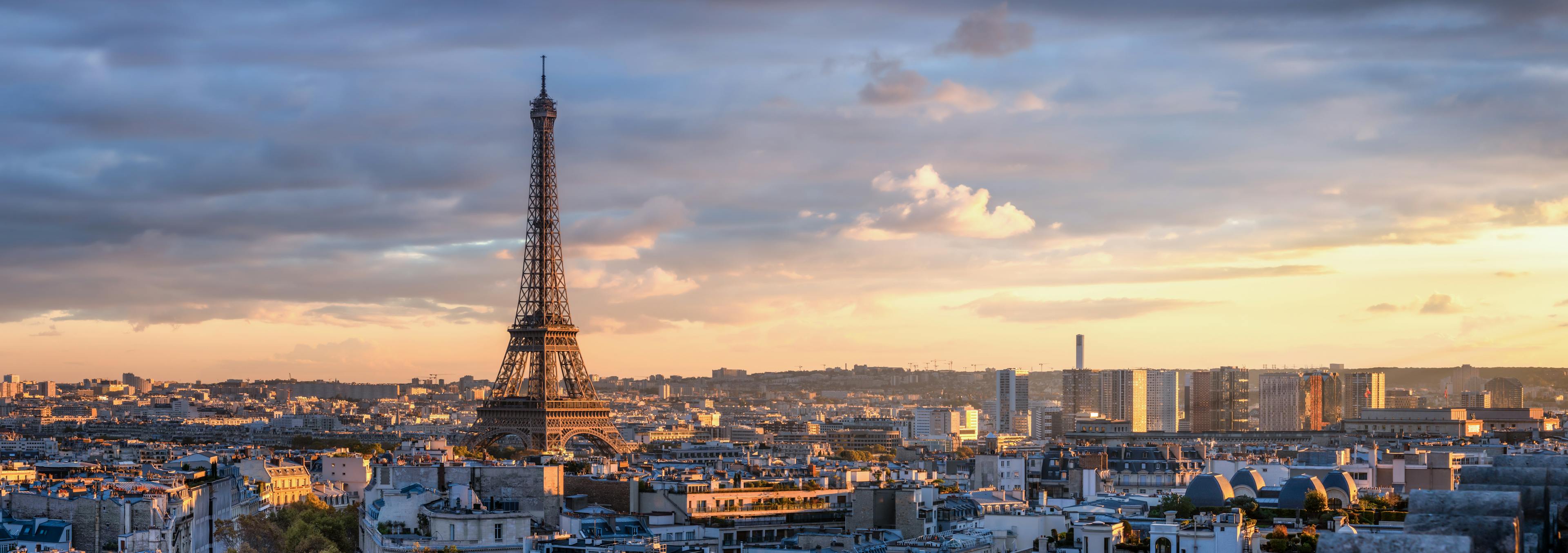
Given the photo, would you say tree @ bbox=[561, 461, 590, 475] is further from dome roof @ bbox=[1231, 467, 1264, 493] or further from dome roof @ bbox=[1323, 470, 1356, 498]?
dome roof @ bbox=[1323, 470, 1356, 498]

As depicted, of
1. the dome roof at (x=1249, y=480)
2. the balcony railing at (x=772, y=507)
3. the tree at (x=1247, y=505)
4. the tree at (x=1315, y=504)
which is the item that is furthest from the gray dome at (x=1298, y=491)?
the balcony railing at (x=772, y=507)

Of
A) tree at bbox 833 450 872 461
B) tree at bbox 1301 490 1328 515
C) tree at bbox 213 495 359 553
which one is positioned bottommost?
tree at bbox 833 450 872 461

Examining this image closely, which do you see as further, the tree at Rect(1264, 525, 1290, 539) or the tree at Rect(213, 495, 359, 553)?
the tree at Rect(213, 495, 359, 553)

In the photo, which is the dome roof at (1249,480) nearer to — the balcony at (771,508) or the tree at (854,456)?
the balcony at (771,508)

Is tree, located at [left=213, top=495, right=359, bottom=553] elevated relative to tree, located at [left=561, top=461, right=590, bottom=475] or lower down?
lower down

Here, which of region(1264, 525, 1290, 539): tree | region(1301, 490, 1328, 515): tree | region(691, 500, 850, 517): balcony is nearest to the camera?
region(1264, 525, 1290, 539): tree

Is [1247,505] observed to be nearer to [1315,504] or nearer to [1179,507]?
[1179,507]

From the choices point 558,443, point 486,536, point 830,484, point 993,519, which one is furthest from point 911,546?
point 558,443

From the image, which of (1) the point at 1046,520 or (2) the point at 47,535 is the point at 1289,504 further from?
(2) the point at 47,535

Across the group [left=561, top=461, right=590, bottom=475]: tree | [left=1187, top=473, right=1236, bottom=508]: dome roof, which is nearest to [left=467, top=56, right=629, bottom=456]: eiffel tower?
[left=561, top=461, right=590, bottom=475]: tree
